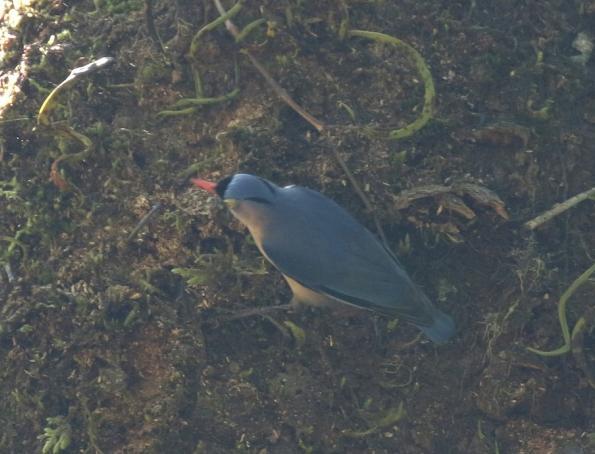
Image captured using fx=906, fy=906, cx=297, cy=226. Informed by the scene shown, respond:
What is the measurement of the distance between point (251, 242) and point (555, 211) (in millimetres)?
1372

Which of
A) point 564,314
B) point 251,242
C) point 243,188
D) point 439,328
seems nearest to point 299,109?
point 243,188

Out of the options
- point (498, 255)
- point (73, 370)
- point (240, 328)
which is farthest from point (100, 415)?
point (498, 255)

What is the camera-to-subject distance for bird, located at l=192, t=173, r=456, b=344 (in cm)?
389

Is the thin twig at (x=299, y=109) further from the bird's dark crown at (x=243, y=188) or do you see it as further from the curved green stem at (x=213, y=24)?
the bird's dark crown at (x=243, y=188)

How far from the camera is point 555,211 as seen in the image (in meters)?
4.07

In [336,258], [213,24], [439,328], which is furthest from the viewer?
[213,24]

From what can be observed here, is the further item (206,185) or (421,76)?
(421,76)

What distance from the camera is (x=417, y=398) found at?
3.92m

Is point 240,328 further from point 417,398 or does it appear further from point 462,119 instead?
point 462,119

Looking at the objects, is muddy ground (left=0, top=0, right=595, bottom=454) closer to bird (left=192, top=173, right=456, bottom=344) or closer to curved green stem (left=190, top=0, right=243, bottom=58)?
curved green stem (left=190, top=0, right=243, bottom=58)

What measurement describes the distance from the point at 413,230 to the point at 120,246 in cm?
132

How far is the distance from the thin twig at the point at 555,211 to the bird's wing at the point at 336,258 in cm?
61

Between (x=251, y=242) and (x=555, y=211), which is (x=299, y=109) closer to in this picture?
(x=251, y=242)

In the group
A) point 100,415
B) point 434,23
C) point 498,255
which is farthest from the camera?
point 434,23
